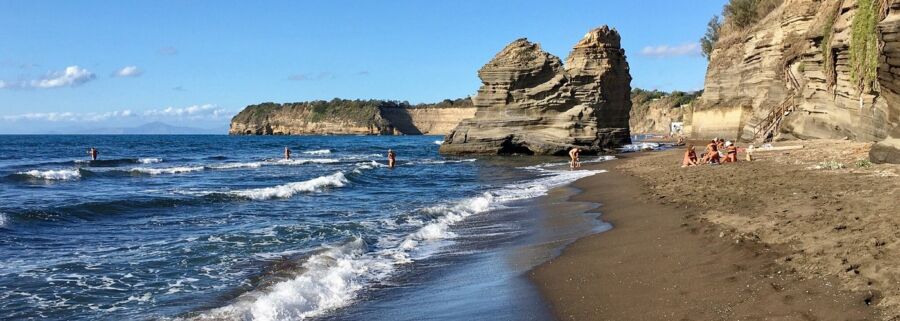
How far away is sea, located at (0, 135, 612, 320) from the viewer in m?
7.11

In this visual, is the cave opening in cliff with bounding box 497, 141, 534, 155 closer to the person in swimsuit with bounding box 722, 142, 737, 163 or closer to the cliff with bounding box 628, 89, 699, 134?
the person in swimsuit with bounding box 722, 142, 737, 163

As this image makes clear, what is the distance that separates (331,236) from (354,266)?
2.81 metres

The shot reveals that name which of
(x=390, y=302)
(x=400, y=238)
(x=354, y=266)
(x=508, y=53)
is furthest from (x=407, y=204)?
(x=508, y=53)

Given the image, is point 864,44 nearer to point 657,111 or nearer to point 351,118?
point 657,111

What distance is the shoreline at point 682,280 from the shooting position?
17.1 feet

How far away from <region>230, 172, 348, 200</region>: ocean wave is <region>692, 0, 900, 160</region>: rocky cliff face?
50.9 feet

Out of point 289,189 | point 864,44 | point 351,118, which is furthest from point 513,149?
point 351,118

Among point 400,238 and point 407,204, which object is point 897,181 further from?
point 407,204

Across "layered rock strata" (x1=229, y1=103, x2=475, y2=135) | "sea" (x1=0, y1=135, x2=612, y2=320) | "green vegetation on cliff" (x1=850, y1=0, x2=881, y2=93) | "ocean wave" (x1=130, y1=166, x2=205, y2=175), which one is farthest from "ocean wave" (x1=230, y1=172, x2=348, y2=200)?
"layered rock strata" (x1=229, y1=103, x2=475, y2=135)

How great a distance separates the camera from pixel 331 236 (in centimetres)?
1200

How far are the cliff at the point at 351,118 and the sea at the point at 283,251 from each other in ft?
463

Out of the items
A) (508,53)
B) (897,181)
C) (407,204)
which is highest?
(508,53)

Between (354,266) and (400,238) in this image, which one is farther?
(400,238)

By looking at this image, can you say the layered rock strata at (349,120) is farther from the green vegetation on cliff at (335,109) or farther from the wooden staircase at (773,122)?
the wooden staircase at (773,122)
